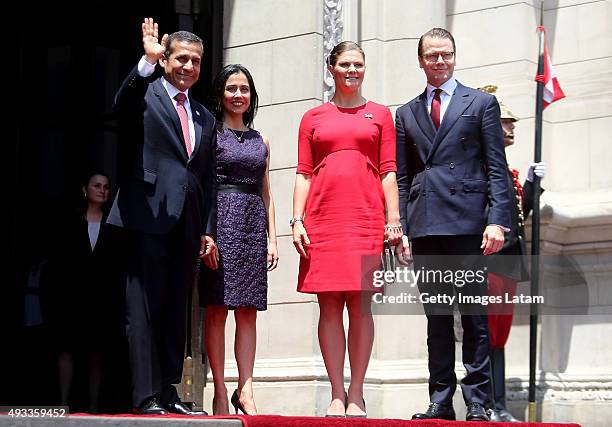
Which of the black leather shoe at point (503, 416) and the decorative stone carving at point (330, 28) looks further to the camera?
the decorative stone carving at point (330, 28)

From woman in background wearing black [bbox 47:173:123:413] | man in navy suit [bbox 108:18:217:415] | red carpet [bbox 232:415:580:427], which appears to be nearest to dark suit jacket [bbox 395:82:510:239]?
red carpet [bbox 232:415:580:427]

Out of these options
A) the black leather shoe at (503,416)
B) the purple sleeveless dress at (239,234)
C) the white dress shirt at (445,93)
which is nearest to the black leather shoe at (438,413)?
the purple sleeveless dress at (239,234)

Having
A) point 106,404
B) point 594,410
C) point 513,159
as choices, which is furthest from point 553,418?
point 106,404

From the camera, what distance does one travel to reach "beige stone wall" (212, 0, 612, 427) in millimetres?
9898

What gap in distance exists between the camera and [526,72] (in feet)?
34.5

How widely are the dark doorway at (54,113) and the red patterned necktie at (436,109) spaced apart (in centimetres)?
323

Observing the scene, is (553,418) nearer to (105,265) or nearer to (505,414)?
(505,414)

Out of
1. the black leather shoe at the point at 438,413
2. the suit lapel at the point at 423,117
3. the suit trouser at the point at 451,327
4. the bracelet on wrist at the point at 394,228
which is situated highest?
the suit lapel at the point at 423,117

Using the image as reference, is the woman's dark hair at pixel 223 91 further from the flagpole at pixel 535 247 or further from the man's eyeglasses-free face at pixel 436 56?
the flagpole at pixel 535 247

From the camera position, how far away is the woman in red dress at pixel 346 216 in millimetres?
7680

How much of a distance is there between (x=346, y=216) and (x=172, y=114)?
1.16 metres

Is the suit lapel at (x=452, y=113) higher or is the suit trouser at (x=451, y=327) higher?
the suit lapel at (x=452, y=113)

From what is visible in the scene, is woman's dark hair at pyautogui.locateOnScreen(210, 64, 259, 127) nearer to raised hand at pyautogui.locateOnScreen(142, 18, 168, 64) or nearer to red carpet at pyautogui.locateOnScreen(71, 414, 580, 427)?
raised hand at pyautogui.locateOnScreen(142, 18, 168, 64)

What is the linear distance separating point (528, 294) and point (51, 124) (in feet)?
13.7
